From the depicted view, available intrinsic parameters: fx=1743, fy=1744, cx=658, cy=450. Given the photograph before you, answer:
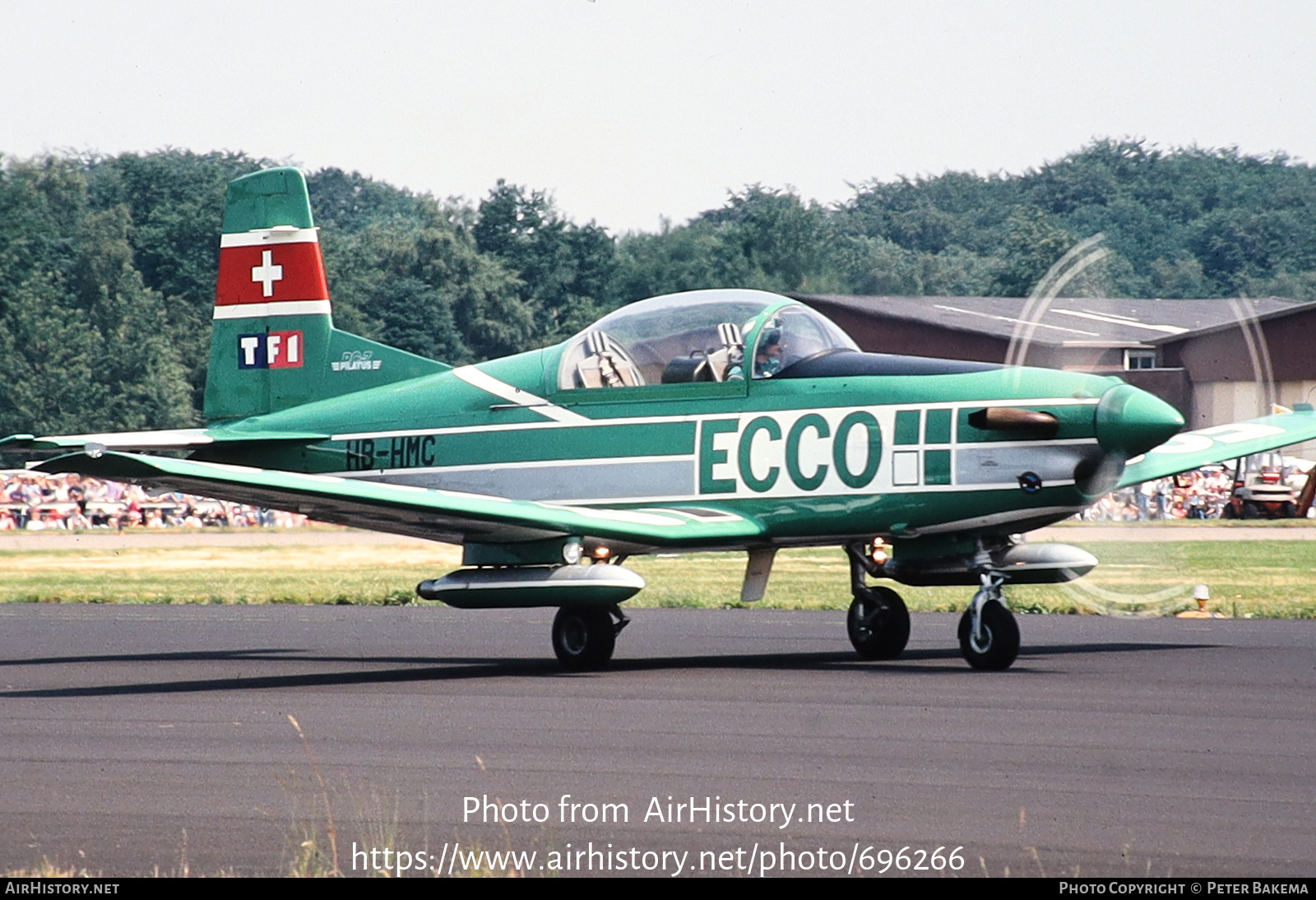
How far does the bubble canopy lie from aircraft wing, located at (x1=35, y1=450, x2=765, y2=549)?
3.40 ft

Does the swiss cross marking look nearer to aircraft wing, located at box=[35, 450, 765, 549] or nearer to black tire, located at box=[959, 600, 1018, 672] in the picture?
aircraft wing, located at box=[35, 450, 765, 549]

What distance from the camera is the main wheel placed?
12.9 m

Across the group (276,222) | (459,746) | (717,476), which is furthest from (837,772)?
(276,222)

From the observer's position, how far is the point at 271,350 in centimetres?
1595

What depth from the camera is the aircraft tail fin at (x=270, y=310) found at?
15.8 meters

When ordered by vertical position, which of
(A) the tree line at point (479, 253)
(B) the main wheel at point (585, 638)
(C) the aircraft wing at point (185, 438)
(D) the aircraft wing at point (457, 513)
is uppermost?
(A) the tree line at point (479, 253)

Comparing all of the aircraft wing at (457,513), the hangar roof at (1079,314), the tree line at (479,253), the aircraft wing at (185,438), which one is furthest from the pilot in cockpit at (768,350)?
the tree line at (479,253)

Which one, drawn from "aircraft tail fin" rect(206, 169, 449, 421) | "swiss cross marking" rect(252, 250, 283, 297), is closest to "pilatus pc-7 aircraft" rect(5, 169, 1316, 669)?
"aircraft tail fin" rect(206, 169, 449, 421)

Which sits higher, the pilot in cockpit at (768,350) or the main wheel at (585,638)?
the pilot in cockpit at (768,350)

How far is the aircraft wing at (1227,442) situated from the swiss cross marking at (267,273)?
784 centimetres

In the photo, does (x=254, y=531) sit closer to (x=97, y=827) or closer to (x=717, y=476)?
(x=717, y=476)

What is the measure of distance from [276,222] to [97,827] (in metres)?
10.3

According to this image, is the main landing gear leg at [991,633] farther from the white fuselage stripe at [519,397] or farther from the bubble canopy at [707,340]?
the white fuselage stripe at [519,397]

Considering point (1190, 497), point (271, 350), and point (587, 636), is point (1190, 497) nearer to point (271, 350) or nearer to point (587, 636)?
point (271, 350)
